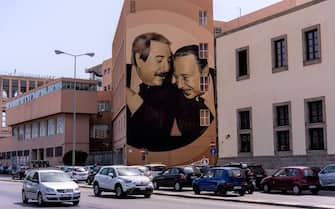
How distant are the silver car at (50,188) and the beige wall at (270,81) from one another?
889 inches

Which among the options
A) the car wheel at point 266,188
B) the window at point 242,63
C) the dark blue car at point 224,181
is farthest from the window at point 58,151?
the dark blue car at point 224,181

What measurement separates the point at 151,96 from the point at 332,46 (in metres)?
31.1

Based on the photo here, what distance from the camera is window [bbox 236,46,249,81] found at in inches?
1927

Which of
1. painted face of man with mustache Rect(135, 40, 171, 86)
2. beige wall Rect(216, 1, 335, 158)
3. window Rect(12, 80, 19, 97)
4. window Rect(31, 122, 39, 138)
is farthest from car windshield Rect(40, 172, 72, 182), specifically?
window Rect(12, 80, 19, 97)

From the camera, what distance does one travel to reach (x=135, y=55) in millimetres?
67625

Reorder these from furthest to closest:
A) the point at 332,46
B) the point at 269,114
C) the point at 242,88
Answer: the point at 242,88, the point at 269,114, the point at 332,46

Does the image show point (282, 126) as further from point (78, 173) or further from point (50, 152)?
point (50, 152)

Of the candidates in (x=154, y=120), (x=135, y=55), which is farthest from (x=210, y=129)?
(x=135, y=55)

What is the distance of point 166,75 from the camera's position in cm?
6825

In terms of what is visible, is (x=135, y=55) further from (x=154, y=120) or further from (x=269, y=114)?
(x=269, y=114)

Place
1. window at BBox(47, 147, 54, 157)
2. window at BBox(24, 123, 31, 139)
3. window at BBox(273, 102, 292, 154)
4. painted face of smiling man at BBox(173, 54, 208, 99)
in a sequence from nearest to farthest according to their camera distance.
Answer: window at BBox(273, 102, 292, 154) < painted face of smiling man at BBox(173, 54, 208, 99) < window at BBox(47, 147, 54, 157) < window at BBox(24, 123, 31, 139)

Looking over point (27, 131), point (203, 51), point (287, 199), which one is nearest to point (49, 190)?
point (287, 199)

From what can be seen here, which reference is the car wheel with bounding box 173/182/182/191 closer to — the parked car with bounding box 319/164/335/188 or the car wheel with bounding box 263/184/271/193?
the car wheel with bounding box 263/184/271/193

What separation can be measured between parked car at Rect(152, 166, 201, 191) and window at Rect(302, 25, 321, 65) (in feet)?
44.8
